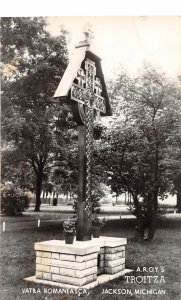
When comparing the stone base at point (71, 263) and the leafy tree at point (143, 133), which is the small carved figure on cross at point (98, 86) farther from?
the leafy tree at point (143, 133)

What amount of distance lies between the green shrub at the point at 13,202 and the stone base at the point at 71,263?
14.7 meters

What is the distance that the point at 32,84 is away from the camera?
1462cm

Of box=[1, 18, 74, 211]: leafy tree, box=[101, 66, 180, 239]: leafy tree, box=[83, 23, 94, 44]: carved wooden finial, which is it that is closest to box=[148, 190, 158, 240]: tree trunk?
box=[101, 66, 180, 239]: leafy tree

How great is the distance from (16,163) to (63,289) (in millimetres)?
14747

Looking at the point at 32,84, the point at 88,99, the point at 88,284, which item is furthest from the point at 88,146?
the point at 32,84

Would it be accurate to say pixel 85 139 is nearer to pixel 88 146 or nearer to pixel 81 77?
pixel 88 146

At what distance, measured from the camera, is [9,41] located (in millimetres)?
12852

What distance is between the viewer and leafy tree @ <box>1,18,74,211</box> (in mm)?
12992

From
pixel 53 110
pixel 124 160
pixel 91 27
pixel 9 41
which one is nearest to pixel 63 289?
pixel 91 27

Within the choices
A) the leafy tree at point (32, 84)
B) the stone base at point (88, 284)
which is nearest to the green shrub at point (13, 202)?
the leafy tree at point (32, 84)

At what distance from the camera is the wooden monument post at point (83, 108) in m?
7.01

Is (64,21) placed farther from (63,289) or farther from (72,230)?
(63,289)

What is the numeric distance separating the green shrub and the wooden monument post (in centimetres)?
1448

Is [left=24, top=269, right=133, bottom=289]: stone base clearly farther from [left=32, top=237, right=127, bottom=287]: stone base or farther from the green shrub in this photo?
the green shrub
